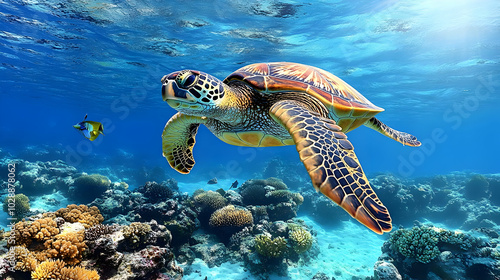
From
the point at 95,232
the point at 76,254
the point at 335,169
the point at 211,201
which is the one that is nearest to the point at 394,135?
the point at 335,169

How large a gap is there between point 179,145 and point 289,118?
267cm

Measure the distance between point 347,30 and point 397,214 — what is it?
10357mm

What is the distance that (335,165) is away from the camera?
6.32 feet

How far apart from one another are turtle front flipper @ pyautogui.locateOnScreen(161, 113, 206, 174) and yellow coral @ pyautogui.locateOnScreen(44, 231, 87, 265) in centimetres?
173

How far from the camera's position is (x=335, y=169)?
1885 mm

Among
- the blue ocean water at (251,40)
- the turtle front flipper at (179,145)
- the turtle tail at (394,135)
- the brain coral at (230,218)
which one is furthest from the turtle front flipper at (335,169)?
the blue ocean water at (251,40)

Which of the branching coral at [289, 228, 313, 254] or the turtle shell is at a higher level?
the turtle shell

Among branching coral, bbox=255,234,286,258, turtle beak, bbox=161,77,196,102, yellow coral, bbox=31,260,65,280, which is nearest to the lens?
turtle beak, bbox=161,77,196,102

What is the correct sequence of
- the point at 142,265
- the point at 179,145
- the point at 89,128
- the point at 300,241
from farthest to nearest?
the point at 300,241
the point at 89,128
the point at 179,145
the point at 142,265

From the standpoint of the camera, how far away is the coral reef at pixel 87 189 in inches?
387

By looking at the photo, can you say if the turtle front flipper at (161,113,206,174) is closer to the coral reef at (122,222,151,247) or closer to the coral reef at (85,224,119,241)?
the coral reef at (122,222,151,247)

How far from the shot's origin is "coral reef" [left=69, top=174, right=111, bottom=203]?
9.82m

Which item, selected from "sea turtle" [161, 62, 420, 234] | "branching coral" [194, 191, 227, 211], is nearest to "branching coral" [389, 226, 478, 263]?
"sea turtle" [161, 62, 420, 234]

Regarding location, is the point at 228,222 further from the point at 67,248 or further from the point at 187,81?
the point at 187,81
